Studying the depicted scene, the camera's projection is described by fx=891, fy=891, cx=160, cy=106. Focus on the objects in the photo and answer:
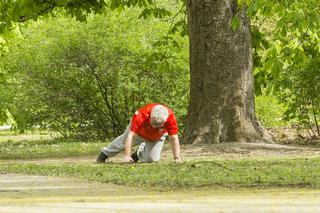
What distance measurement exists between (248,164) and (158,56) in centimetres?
817

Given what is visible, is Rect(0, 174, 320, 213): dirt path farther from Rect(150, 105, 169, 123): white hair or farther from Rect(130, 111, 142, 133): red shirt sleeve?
Rect(130, 111, 142, 133): red shirt sleeve

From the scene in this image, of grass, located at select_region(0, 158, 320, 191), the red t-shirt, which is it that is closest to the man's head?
the red t-shirt

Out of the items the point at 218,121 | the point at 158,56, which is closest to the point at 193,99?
the point at 218,121

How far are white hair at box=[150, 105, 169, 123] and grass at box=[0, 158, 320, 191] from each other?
0.65 meters

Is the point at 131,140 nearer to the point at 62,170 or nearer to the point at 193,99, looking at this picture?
the point at 62,170

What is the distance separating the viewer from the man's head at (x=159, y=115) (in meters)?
12.4

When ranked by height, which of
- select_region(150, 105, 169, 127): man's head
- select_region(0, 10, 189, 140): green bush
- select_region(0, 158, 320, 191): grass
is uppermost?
select_region(0, 10, 189, 140): green bush

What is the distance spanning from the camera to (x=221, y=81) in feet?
54.1

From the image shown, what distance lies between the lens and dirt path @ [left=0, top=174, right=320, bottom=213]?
6.86 m

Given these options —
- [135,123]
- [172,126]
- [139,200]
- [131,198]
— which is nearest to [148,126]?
[135,123]

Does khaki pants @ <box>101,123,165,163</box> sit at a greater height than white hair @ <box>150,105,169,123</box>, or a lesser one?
lesser

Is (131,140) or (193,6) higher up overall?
(193,6)

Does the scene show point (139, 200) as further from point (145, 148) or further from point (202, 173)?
point (145, 148)

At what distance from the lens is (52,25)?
904 inches
